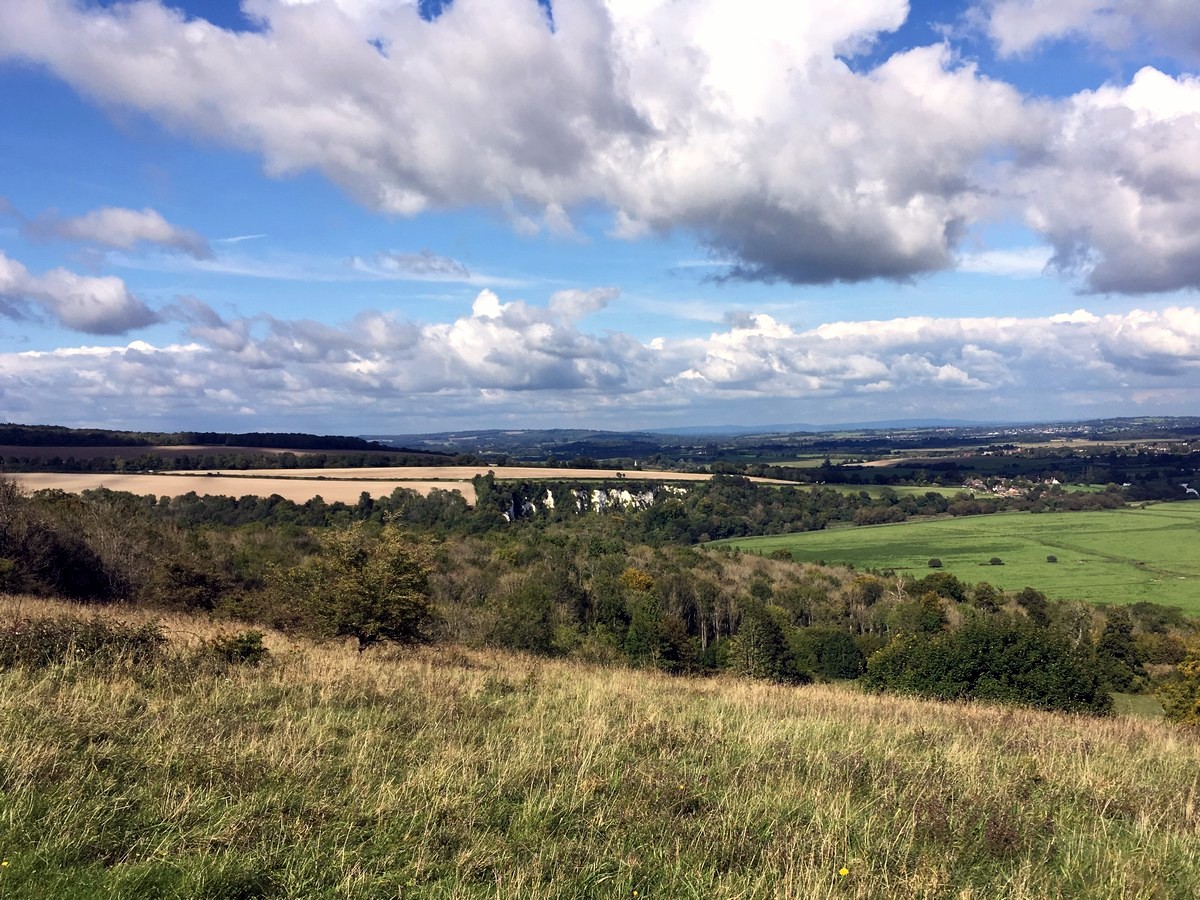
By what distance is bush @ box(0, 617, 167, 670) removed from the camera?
862 centimetres

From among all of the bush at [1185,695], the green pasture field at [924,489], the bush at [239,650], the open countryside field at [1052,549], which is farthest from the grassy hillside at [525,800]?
the green pasture field at [924,489]

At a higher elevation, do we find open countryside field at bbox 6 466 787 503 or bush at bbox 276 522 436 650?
bush at bbox 276 522 436 650

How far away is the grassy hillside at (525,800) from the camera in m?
4.46

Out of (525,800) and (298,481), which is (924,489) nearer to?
(298,481)

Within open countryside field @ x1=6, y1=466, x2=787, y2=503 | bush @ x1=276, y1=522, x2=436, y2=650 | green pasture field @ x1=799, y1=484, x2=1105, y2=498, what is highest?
bush @ x1=276, y1=522, x2=436, y2=650

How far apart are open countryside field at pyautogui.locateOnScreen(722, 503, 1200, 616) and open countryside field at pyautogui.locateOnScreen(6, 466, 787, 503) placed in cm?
3884

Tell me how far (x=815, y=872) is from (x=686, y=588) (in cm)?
6185

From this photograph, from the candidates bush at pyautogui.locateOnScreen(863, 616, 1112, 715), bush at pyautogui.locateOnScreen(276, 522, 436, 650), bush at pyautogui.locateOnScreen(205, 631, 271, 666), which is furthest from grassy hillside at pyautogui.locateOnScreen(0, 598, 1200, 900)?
bush at pyautogui.locateOnScreen(863, 616, 1112, 715)

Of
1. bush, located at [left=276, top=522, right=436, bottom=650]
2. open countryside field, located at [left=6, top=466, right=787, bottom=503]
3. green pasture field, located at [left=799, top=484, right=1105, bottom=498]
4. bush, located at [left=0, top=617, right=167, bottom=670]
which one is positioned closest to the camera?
bush, located at [left=0, top=617, right=167, bottom=670]

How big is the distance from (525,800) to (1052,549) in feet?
311

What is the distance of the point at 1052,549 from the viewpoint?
83250 mm

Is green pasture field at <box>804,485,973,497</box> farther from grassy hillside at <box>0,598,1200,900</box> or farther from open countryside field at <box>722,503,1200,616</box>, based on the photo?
grassy hillside at <box>0,598,1200,900</box>

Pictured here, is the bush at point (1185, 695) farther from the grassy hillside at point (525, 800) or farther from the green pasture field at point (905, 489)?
the green pasture field at point (905, 489)

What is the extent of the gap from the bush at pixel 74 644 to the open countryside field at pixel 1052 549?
237 feet
